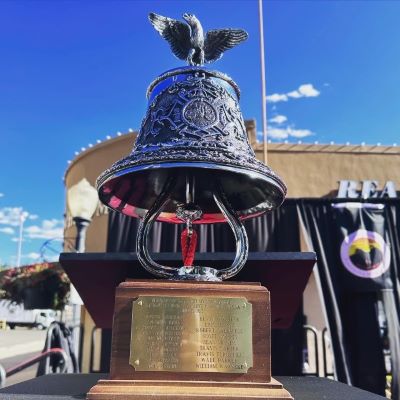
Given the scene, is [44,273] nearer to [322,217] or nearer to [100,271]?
[100,271]

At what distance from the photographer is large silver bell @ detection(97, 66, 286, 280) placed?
208cm

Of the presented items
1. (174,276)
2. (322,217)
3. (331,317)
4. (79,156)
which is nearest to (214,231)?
(322,217)

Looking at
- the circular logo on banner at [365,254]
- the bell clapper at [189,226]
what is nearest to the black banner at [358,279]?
the circular logo on banner at [365,254]

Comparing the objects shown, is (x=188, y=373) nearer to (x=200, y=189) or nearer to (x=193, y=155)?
(x=193, y=155)

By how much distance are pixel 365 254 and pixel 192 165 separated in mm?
4226

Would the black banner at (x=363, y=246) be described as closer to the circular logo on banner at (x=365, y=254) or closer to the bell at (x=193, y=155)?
the circular logo on banner at (x=365, y=254)

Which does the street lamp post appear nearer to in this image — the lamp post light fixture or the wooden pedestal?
the lamp post light fixture

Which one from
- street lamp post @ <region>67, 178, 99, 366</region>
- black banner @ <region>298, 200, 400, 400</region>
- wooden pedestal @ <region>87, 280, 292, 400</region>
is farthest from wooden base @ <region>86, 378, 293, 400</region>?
black banner @ <region>298, 200, 400, 400</region>

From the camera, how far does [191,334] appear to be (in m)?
2.01

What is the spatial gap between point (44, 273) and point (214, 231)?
2378mm

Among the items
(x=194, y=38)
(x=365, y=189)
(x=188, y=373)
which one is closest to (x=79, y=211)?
(x=194, y=38)

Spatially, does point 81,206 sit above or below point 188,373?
above

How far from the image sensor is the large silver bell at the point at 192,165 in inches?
81.9

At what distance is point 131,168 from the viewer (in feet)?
6.88
